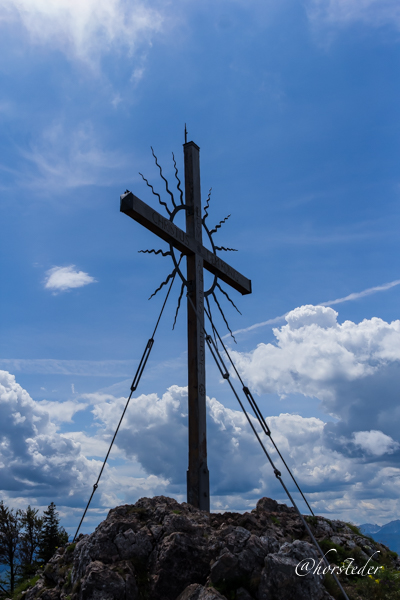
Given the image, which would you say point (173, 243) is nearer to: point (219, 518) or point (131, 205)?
point (131, 205)

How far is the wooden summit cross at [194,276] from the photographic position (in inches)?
337

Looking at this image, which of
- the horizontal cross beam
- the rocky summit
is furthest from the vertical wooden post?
the rocky summit

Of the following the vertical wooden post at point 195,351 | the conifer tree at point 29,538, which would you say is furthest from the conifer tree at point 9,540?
the vertical wooden post at point 195,351

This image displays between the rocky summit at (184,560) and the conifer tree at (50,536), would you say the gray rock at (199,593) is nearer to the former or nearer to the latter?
the rocky summit at (184,560)

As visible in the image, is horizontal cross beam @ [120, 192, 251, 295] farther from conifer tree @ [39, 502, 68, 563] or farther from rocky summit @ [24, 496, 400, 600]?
conifer tree @ [39, 502, 68, 563]

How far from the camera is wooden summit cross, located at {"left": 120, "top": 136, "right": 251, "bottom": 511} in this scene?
337 inches

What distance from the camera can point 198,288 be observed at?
9906mm

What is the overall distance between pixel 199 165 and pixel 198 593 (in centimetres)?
835

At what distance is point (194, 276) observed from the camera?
990cm

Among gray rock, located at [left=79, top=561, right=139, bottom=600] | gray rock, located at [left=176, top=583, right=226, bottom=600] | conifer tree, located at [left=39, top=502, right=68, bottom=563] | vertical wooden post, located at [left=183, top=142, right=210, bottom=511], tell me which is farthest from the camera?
conifer tree, located at [left=39, top=502, right=68, bottom=563]

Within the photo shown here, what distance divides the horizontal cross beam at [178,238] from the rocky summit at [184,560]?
467 centimetres

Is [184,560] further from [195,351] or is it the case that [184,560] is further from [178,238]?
[178,238]

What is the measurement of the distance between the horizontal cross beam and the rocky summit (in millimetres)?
4672

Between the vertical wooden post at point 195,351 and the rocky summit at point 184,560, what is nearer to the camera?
the rocky summit at point 184,560
